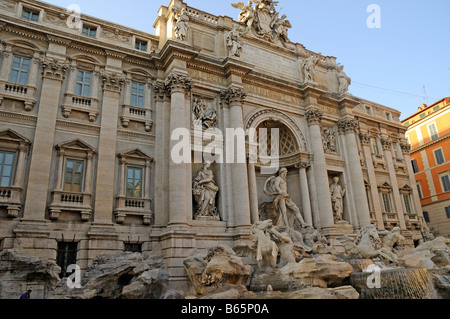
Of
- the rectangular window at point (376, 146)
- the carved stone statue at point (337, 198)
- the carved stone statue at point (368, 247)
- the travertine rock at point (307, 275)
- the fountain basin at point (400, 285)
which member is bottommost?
the fountain basin at point (400, 285)

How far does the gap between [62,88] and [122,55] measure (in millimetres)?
3289

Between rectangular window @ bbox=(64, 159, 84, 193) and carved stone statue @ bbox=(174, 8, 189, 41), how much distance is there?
7812 mm

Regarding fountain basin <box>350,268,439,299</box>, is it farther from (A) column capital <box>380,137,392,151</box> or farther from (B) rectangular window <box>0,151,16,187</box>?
(A) column capital <box>380,137,392,151</box>

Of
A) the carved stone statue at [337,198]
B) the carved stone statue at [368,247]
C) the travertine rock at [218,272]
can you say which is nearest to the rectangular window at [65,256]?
the travertine rock at [218,272]

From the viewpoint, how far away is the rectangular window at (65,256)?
13.0m

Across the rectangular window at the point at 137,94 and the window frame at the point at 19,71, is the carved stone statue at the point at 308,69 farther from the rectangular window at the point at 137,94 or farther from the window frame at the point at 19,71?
the window frame at the point at 19,71

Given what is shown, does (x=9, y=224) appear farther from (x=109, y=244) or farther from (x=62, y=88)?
(x=62, y=88)

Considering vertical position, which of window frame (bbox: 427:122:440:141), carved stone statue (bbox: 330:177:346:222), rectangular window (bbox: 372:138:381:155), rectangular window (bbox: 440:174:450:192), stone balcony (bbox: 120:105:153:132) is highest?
window frame (bbox: 427:122:440:141)

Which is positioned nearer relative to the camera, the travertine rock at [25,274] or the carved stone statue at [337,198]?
the travertine rock at [25,274]

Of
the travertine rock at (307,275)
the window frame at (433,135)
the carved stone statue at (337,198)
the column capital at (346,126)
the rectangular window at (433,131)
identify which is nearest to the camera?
the travertine rock at (307,275)

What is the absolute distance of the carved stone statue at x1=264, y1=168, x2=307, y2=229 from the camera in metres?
18.0

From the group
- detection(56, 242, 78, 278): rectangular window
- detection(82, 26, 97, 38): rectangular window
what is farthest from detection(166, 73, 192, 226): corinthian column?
detection(82, 26, 97, 38): rectangular window

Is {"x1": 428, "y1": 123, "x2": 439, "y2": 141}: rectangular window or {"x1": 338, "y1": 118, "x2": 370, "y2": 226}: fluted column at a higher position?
{"x1": 428, "y1": 123, "x2": 439, "y2": 141}: rectangular window

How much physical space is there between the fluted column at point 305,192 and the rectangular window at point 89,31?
42.3ft
